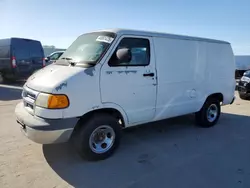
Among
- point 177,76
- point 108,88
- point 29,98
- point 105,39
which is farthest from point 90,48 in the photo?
point 177,76

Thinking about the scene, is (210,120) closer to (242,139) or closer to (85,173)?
(242,139)

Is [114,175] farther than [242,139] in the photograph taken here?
No

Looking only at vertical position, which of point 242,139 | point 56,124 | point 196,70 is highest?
point 196,70

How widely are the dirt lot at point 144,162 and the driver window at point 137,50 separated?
5.02ft

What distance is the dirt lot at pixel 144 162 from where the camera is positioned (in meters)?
3.26

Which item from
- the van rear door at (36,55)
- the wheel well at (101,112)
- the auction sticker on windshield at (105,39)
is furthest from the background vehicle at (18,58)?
the wheel well at (101,112)

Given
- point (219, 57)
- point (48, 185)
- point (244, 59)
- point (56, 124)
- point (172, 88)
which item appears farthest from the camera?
point (244, 59)

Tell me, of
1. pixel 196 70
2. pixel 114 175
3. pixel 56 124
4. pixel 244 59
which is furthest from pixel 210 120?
pixel 244 59

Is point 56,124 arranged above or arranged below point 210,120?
above

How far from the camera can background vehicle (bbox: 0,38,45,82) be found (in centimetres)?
1147

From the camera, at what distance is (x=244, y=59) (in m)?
18.8

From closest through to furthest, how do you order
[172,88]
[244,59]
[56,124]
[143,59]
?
[56,124], [143,59], [172,88], [244,59]

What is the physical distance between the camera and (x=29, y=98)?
3805 millimetres

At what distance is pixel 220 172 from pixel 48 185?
240 centimetres
